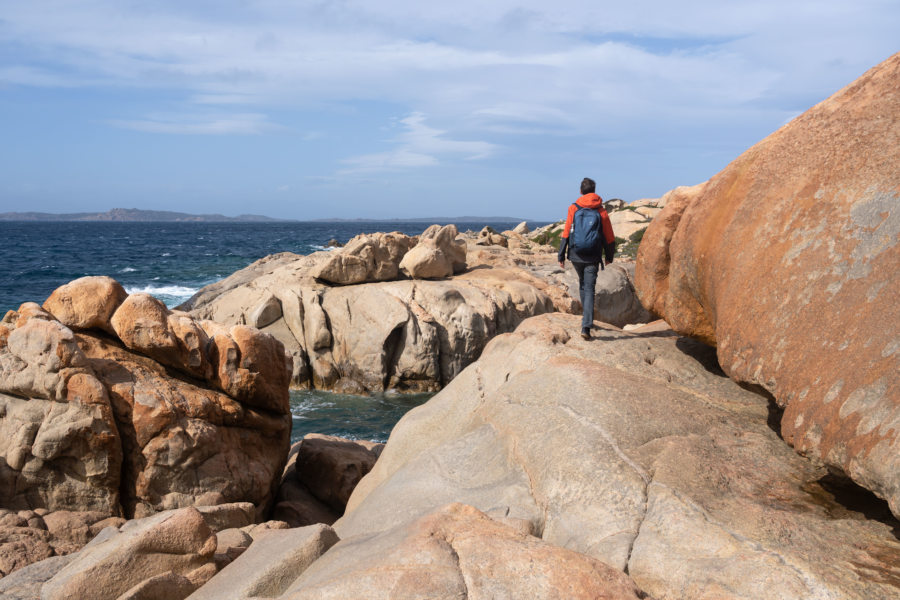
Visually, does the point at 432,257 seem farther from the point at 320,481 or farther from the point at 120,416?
the point at 120,416

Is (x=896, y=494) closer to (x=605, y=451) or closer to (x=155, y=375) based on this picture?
(x=605, y=451)

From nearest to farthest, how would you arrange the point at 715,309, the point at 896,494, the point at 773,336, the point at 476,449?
the point at 896,494, the point at 773,336, the point at 476,449, the point at 715,309

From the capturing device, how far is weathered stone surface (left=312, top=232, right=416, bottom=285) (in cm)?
1798

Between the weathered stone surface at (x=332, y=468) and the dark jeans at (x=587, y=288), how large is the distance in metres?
3.76

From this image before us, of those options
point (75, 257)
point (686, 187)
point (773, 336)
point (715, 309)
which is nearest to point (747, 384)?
point (773, 336)

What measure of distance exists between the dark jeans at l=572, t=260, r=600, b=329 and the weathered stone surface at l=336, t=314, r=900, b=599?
33 cm

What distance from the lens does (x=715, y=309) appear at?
266 inches

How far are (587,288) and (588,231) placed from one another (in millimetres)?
706

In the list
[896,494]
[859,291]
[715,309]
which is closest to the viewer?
[896,494]

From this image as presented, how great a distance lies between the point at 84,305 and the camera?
8359 millimetres

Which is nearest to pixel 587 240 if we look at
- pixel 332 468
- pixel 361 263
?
pixel 332 468

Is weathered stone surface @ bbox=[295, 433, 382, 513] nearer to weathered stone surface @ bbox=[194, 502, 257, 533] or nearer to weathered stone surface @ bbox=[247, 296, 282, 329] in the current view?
weathered stone surface @ bbox=[194, 502, 257, 533]

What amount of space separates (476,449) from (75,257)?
59446 mm

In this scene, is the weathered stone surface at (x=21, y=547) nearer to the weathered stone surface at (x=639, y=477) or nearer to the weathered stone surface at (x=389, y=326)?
the weathered stone surface at (x=639, y=477)
